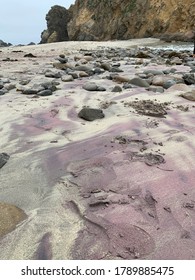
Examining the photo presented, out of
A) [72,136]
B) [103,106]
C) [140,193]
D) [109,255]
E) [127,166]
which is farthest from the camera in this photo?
[103,106]

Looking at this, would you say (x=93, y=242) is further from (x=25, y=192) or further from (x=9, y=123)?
(x=9, y=123)

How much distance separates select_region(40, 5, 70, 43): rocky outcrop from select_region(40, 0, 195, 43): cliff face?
274cm

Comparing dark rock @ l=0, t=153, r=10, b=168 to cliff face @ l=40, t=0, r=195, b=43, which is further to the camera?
cliff face @ l=40, t=0, r=195, b=43

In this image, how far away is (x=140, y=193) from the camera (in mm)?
1844

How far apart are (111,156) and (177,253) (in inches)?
37.5

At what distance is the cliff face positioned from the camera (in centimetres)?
2255

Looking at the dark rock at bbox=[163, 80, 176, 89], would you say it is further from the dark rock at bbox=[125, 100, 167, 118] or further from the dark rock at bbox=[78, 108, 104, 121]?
the dark rock at bbox=[78, 108, 104, 121]

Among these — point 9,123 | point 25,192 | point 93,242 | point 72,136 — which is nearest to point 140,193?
point 93,242

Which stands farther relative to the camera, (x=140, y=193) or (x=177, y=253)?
(x=140, y=193)

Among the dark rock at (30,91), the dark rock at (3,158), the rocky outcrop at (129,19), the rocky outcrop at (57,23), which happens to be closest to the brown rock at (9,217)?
the dark rock at (3,158)

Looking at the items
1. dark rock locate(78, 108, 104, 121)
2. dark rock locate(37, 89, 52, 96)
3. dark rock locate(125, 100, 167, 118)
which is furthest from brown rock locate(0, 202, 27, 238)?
dark rock locate(37, 89, 52, 96)

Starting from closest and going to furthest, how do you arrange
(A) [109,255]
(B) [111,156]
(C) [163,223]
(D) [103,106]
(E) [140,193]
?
(A) [109,255]
(C) [163,223]
(E) [140,193]
(B) [111,156]
(D) [103,106]

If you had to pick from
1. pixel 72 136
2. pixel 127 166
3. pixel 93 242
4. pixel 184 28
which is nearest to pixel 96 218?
pixel 93 242

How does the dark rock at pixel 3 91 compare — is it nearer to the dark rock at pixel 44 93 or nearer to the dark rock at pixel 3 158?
the dark rock at pixel 44 93
